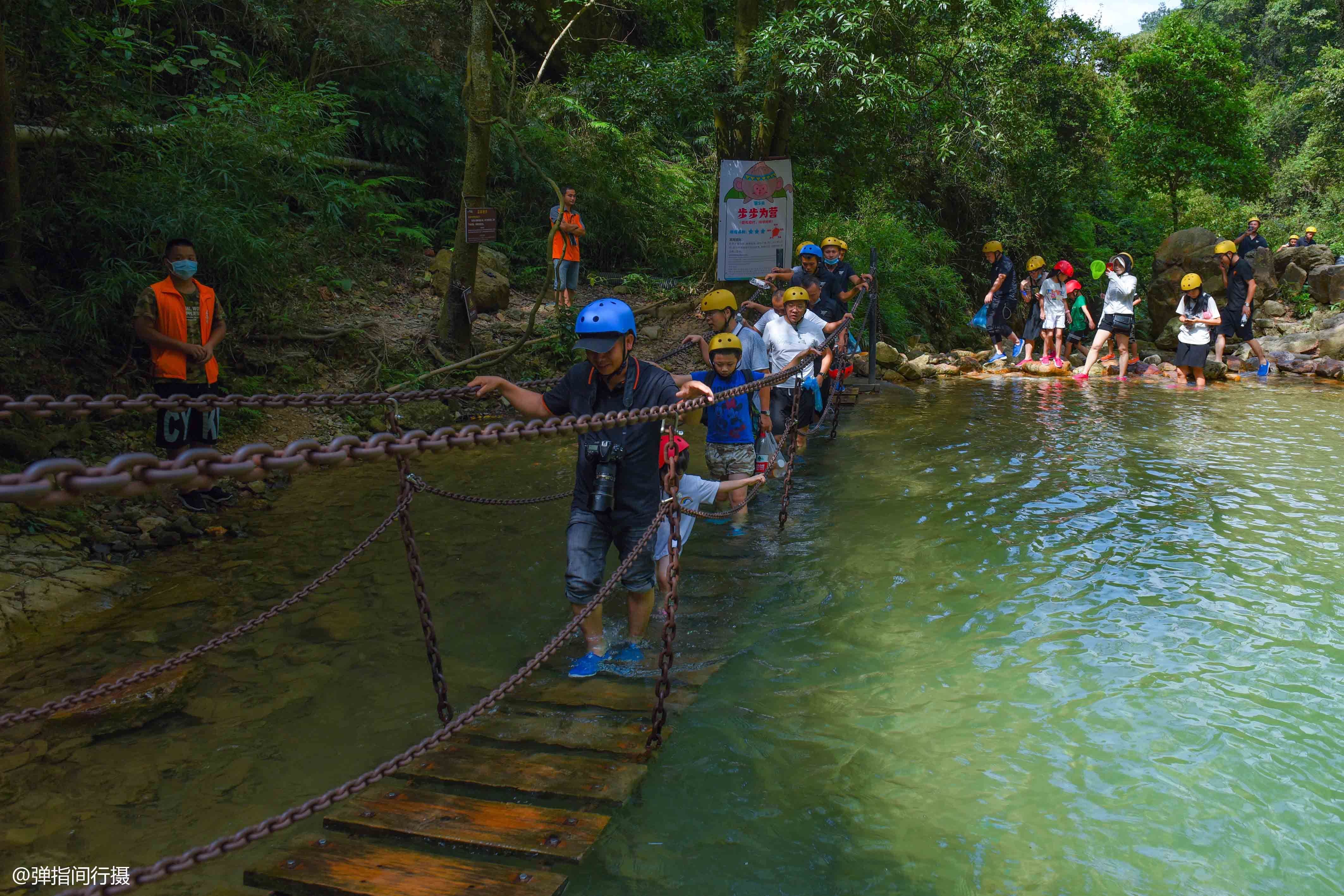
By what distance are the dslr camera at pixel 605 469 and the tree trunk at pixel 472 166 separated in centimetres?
617

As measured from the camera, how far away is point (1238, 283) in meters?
14.9

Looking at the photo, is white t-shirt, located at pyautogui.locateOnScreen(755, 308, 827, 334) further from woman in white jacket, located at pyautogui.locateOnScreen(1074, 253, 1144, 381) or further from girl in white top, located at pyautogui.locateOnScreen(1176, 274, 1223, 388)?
girl in white top, located at pyautogui.locateOnScreen(1176, 274, 1223, 388)

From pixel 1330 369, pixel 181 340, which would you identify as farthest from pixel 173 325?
pixel 1330 369

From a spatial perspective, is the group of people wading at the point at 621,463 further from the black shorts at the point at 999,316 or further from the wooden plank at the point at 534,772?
the black shorts at the point at 999,316

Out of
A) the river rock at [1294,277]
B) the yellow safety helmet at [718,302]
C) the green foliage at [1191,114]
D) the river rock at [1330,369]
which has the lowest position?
the river rock at [1330,369]

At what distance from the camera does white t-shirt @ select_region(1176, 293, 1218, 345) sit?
13.8 m

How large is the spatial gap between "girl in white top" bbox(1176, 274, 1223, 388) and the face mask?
12949 millimetres

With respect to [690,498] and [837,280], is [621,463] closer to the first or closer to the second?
[690,498]

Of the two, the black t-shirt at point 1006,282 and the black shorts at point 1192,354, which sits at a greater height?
the black t-shirt at point 1006,282

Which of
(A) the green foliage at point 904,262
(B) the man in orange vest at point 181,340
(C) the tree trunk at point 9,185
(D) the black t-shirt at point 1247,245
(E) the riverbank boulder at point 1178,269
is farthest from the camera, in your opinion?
(E) the riverbank boulder at point 1178,269

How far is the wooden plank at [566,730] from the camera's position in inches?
161

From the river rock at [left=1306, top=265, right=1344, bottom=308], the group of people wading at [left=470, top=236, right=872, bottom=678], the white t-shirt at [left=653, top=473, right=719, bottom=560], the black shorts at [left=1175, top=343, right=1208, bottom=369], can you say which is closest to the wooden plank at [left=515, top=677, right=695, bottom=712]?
the group of people wading at [left=470, top=236, right=872, bottom=678]

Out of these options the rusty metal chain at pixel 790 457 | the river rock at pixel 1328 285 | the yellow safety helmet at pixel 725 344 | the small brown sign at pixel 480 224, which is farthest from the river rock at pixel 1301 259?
the yellow safety helmet at pixel 725 344

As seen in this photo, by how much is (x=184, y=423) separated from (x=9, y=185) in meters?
2.84
